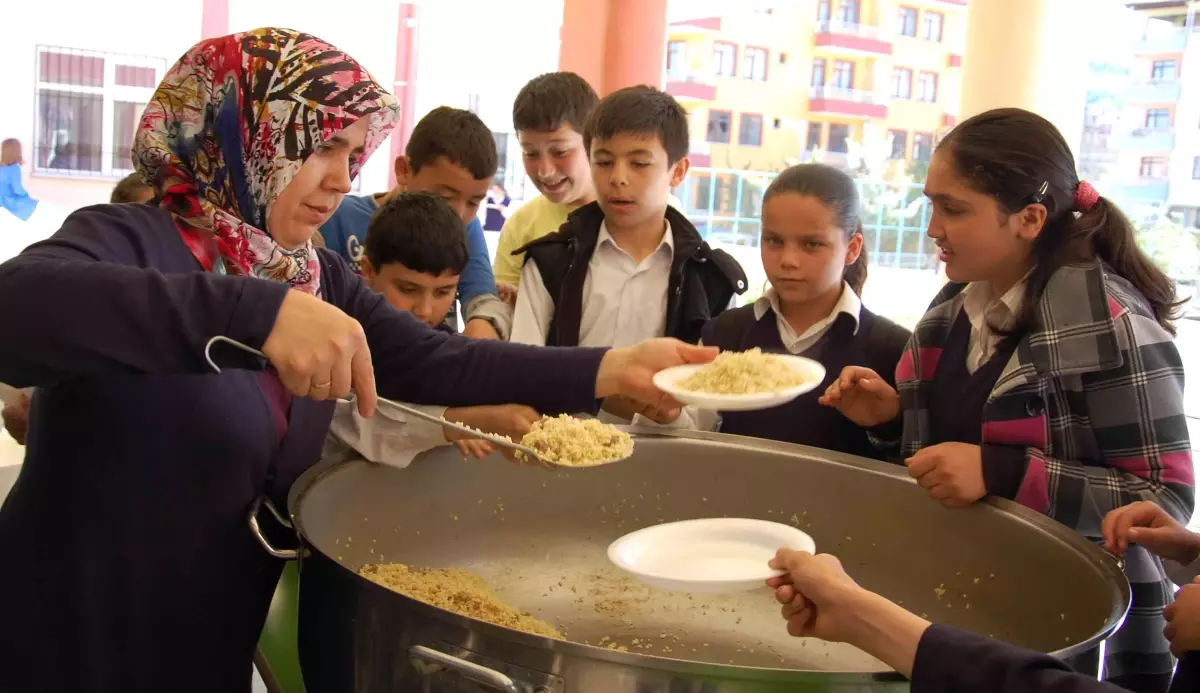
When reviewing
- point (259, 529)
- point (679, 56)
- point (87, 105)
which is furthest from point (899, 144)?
point (87, 105)

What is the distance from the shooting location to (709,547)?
1260 millimetres

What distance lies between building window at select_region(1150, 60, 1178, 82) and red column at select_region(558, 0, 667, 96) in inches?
64.2

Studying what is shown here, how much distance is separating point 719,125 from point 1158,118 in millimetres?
2697

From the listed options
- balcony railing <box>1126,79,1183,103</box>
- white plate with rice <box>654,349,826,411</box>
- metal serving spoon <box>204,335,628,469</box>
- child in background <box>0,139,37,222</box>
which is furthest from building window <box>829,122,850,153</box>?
child in background <box>0,139,37,222</box>

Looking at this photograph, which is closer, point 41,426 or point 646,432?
point 41,426

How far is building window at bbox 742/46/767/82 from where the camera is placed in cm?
544

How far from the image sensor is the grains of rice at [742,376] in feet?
3.91

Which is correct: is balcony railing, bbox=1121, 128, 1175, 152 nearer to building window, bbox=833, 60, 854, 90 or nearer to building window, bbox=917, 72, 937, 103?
building window, bbox=917, 72, 937, 103

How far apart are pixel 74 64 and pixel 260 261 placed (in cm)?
629

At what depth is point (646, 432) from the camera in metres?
1.51

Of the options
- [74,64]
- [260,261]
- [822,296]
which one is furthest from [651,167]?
[74,64]

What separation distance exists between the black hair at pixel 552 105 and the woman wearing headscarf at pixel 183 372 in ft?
3.39

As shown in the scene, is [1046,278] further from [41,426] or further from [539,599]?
[41,426]

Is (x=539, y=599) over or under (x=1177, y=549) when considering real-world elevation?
under
